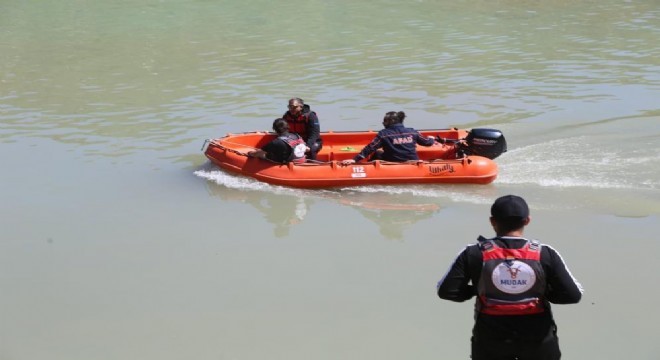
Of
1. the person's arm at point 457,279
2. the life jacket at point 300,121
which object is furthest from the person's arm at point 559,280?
the life jacket at point 300,121

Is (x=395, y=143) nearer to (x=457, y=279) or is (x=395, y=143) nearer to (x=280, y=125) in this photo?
(x=280, y=125)

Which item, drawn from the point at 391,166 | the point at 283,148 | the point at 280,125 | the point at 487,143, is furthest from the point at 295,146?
the point at 487,143

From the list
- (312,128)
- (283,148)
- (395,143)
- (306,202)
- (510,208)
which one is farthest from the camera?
(312,128)

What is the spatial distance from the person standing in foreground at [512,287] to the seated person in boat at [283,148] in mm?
6600

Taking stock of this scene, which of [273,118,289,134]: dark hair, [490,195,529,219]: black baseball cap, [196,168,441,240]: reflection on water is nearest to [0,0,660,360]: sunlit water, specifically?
[196,168,441,240]: reflection on water

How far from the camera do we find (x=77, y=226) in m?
8.98

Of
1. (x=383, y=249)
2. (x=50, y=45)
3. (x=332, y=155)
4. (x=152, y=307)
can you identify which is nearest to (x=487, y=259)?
(x=152, y=307)

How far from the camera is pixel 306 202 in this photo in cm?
974

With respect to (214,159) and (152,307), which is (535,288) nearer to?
(152,307)

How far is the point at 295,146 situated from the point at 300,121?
1.77 ft

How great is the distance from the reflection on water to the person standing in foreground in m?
4.67

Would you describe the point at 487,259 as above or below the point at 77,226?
above

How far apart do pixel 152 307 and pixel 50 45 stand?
15.7 metres

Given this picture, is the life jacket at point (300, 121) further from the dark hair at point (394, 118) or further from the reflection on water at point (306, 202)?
the dark hair at point (394, 118)
